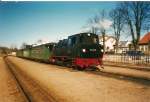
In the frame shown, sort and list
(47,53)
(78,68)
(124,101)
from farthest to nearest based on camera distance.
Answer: (47,53) → (78,68) → (124,101)

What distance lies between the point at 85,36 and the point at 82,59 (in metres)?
2.08

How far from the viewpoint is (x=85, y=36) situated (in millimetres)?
20812

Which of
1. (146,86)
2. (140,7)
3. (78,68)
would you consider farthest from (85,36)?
(140,7)

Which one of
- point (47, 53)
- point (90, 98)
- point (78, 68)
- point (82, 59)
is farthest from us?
point (47, 53)

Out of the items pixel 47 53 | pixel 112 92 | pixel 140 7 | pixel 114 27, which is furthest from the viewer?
pixel 114 27

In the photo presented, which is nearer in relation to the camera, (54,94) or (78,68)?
(54,94)

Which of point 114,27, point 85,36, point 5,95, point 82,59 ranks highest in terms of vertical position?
point 114,27

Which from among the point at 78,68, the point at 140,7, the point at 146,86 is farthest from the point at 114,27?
the point at 146,86

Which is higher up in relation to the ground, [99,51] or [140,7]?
[140,7]

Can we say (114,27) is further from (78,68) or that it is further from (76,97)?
(76,97)

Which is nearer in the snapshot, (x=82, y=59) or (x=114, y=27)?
(x=82, y=59)

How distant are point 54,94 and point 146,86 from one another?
466cm

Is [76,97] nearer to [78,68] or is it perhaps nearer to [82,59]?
[82,59]

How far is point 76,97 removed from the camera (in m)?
10.3
